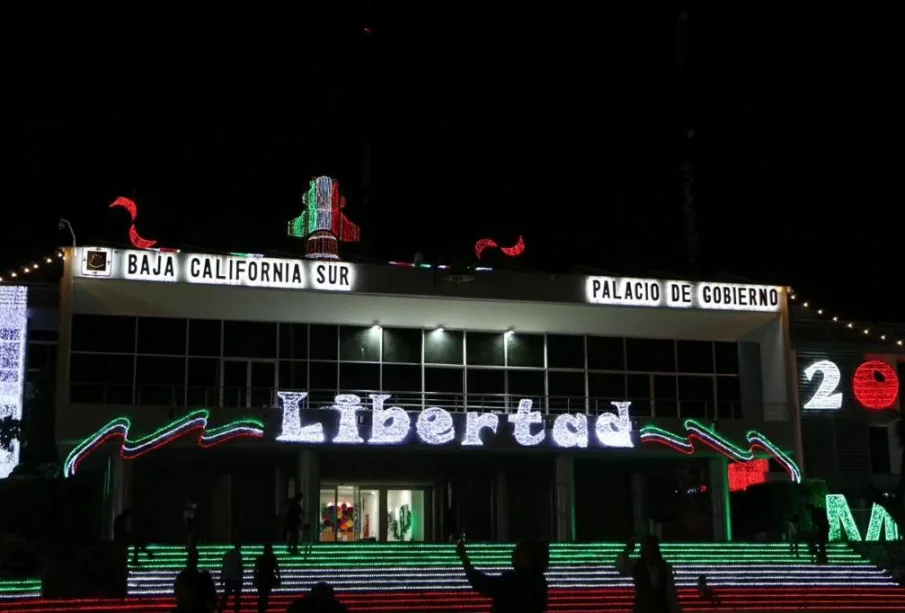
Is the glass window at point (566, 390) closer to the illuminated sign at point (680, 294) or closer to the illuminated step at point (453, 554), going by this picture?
the illuminated sign at point (680, 294)

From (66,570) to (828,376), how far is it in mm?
22136

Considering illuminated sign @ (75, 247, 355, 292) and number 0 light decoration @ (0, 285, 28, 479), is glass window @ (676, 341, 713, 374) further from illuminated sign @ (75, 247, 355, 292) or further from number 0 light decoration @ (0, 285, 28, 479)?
number 0 light decoration @ (0, 285, 28, 479)

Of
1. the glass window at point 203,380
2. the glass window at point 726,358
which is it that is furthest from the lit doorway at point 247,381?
the glass window at point 726,358

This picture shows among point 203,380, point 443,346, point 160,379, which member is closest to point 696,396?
point 443,346

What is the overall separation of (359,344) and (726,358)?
10708 mm

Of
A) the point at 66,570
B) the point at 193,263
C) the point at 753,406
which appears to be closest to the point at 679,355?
the point at 753,406

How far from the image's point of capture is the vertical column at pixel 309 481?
3225 cm

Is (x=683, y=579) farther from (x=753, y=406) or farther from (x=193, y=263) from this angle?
(x=193, y=263)

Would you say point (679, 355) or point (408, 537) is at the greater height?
point (679, 355)

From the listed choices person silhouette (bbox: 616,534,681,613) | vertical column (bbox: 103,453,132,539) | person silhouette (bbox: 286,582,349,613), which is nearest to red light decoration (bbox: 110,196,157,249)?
vertical column (bbox: 103,453,132,539)

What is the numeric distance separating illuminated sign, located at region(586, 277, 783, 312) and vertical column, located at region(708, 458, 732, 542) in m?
4.35

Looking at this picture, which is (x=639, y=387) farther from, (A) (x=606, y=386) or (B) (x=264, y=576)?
(B) (x=264, y=576)

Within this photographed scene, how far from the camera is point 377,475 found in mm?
35438

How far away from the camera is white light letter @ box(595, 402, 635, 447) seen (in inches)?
1309
